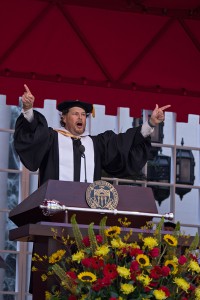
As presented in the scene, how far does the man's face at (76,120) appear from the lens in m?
5.81

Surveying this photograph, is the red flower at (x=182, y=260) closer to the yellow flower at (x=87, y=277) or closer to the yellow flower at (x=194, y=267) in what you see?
the yellow flower at (x=194, y=267)

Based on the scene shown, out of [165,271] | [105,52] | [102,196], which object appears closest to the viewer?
[165,271]

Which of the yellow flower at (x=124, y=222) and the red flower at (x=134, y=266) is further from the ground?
the yellow flower at (x=124, y=222)

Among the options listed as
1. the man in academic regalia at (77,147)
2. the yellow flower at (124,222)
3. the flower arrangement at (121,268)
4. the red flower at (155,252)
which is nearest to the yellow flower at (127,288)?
the flower arrangement at (121,268)

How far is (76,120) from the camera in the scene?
581cm

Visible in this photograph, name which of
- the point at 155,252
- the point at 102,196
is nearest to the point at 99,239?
the point at 155,252

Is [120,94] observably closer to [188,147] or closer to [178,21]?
[178,21]

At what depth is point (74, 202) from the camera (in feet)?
15.1

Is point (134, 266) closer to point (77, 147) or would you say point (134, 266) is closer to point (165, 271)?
point (165, 271)

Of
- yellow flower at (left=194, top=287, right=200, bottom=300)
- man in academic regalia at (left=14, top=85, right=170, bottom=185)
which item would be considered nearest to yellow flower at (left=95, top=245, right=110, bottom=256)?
yellow flower at (left=194, top=287, right=200, bottom=300)

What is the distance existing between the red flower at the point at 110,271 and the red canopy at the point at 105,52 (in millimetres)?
2912

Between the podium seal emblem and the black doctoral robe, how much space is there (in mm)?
928

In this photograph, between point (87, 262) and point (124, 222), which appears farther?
point (124, 222)

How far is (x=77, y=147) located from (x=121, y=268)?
6.19 ft
